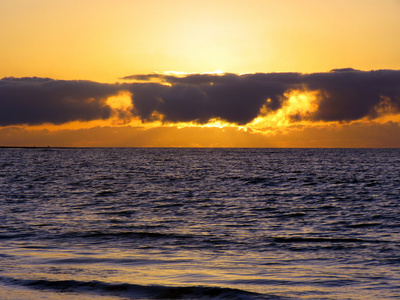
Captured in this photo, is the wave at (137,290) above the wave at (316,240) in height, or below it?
above

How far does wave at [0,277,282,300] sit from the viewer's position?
42.9ft

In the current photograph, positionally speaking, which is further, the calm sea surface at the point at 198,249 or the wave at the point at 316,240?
the wave at the point at 316,240

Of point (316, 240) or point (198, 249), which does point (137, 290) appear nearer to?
point (198, 249)

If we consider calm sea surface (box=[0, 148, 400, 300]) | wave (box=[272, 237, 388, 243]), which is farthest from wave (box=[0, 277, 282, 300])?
wave (box=[272, 237, 388, 243])

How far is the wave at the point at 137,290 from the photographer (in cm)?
1307

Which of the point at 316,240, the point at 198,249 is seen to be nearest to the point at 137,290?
the point at 198,249

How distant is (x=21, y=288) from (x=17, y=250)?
19.4ft

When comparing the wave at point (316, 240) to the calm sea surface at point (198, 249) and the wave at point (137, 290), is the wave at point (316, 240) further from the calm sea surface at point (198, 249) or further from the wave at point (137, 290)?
the wave at point (137, 290)

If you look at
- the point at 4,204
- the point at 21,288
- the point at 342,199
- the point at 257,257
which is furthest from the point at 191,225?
the point at 342,199

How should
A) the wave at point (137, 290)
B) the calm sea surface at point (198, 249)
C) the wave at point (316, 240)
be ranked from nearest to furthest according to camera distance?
the wave at point (137, 290)
the calm sea surface at point (198, 249)
the wave at point (316, 240)

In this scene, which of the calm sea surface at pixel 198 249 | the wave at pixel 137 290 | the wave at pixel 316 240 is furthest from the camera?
the wave at pixel 316 240

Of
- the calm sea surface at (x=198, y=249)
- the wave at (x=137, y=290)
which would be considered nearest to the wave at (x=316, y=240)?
the calm sea surface at (x=198, y=249)

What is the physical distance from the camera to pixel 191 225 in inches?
1032

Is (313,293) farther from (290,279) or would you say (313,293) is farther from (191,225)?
(191,225)
